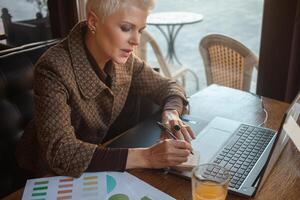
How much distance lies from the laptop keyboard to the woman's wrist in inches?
7.9

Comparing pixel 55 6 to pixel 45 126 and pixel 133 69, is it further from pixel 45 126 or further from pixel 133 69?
pixel 45 126

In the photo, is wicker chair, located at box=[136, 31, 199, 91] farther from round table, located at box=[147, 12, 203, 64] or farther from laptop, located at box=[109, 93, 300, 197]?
laptop, located at box=[109, 93, 300, 197]

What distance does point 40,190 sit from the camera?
97 centimetres

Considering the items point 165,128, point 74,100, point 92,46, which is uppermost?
point 92,46

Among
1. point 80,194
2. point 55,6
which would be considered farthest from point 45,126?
point 55,6

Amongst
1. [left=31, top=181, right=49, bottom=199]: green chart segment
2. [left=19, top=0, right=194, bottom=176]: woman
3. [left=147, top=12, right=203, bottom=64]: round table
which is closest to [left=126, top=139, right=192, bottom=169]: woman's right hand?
[left=19, top=0, right=194, bottom=176]: woman

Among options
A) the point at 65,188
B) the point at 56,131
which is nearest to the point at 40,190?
the point at 65,188

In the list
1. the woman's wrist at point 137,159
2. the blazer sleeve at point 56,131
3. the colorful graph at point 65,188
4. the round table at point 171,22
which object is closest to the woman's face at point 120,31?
the blazer sleeve at point 56,131

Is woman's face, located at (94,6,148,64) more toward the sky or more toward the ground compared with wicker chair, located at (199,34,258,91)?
more toward the sky

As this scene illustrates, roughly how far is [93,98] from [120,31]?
0.27m

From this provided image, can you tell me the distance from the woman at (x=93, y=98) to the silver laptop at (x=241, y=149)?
3.1 inches

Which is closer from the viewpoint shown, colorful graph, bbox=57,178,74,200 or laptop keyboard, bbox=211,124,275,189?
colorful graph, bbox=57,178,74,200

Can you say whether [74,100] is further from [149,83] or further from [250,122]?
[250,122]

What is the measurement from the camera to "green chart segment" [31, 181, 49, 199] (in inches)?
37.5
